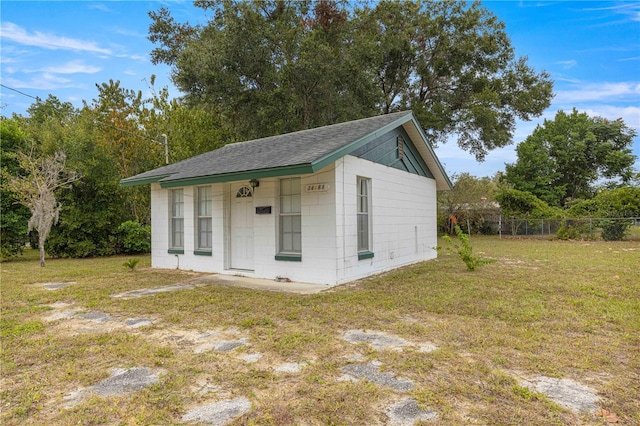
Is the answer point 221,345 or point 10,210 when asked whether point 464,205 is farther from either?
point 10,210

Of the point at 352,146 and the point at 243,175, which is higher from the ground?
the point at 352,146

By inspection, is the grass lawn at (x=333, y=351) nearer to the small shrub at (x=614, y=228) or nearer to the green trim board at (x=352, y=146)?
the green trim board at (x=352, y=146)

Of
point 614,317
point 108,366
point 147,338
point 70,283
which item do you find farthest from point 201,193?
point 614,317

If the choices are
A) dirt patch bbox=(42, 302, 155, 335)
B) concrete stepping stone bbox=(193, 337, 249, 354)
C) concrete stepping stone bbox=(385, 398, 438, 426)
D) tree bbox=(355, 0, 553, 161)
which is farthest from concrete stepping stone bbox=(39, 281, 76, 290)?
tree bbox=(355, 0, 553, 161)

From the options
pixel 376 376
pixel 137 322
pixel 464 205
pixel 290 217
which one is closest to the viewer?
pixel 376 376

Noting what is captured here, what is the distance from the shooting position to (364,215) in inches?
320

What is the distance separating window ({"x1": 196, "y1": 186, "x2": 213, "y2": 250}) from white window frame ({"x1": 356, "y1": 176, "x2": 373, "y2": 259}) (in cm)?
377

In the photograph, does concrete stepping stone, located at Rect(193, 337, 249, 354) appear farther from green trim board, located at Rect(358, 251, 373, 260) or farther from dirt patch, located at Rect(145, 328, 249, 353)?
green trim board, located at Rect(358, 251, 373, 260)

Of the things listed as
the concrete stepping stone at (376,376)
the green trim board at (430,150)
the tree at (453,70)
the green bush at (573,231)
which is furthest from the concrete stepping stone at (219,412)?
the green bush at (573,231)

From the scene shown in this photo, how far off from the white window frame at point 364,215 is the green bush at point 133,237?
33.5ft

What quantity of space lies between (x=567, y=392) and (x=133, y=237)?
1485 cm

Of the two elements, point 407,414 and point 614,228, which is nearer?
point 407,414

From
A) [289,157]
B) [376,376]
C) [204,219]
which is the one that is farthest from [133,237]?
[376,376]

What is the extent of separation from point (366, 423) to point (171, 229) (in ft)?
28.7
